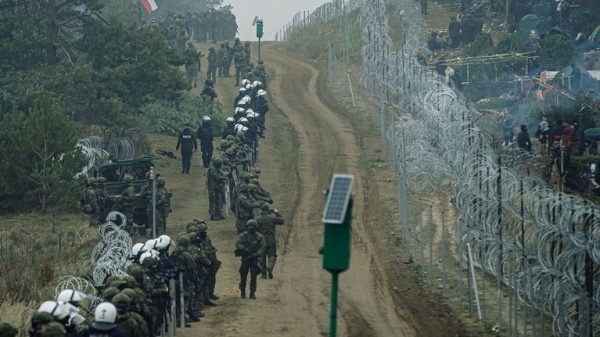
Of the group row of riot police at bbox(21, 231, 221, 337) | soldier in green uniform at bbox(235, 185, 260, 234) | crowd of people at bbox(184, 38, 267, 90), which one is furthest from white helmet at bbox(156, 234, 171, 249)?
crowd of people at bbox(184, 38, 267, 90)

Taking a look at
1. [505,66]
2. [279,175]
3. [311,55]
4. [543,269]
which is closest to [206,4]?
[311,55]

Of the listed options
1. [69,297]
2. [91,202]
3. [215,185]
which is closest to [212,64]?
[215,185]

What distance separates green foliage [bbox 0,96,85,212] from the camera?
32.3 metres

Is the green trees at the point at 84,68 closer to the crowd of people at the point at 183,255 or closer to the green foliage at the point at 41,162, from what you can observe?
the green foliage at the point at 41,162

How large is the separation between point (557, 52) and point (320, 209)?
46.6 ft

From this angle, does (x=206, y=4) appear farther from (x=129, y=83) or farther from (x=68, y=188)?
(x=68, y=188)

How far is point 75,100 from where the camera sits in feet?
128

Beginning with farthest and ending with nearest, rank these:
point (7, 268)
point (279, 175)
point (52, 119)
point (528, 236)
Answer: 1. point (279, 175)
2. point (52, 119)
3. point (7, 268)
4. point (528, 236)

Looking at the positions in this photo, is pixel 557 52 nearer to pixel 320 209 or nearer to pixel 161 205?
pixel 320 209

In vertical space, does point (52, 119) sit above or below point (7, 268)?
above

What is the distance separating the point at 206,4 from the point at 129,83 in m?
60.8

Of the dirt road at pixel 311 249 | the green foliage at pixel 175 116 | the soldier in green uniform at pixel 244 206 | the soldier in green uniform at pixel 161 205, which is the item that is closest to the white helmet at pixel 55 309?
the dirt road at pixel 311 249

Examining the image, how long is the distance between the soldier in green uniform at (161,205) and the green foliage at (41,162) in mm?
4543

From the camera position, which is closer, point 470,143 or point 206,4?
point 470,143
